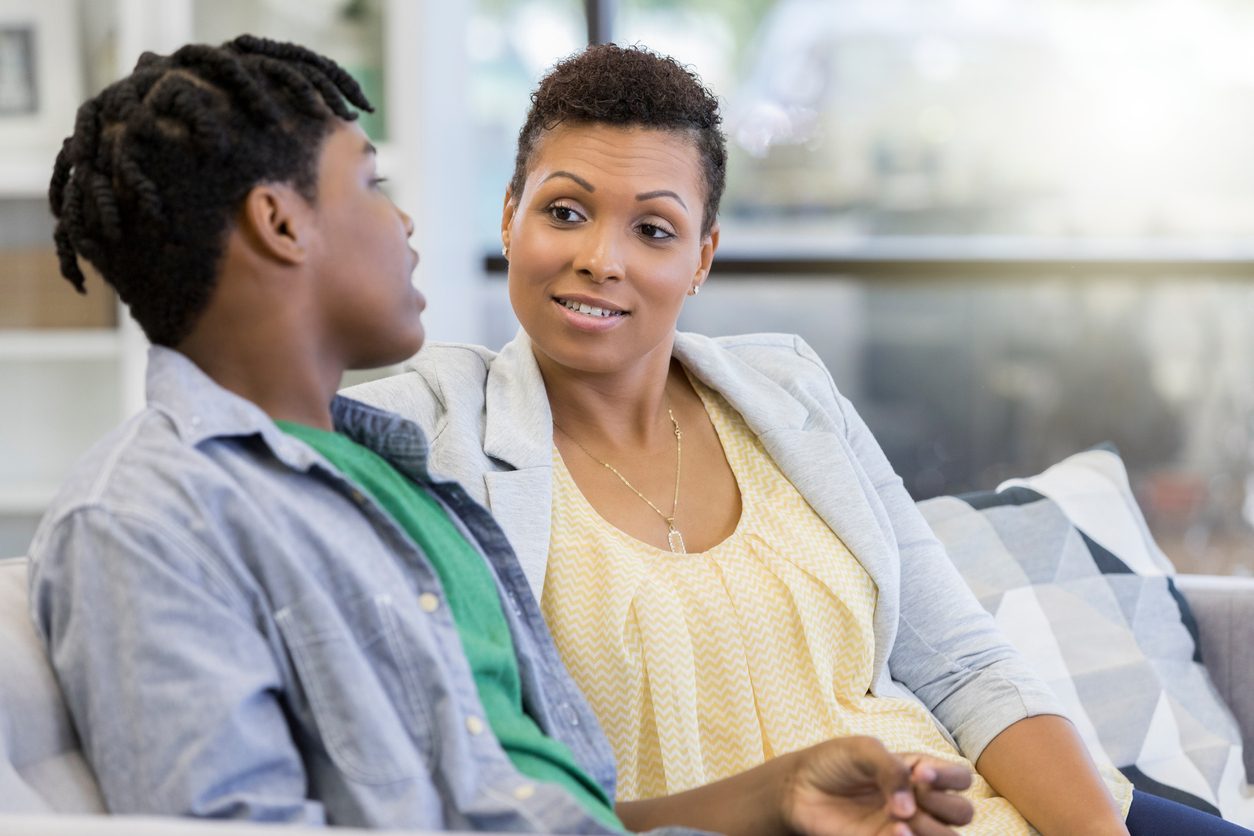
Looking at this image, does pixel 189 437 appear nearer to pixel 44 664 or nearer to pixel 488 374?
pixel 44 664

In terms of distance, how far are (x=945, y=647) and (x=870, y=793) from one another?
54 centimetres

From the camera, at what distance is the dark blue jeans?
4.49 ft

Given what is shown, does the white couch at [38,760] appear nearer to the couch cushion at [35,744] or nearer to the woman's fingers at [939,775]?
the couch cushion at [35,744]

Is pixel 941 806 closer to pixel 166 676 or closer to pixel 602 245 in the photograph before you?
pixel 166 676

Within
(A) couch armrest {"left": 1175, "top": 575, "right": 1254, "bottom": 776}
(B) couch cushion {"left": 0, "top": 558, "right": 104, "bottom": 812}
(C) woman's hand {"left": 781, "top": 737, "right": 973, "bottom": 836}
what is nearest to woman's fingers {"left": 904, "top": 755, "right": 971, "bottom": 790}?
(C) woman's hand {"left": 781, "top": 737, "right": 973, "bottom": 836}

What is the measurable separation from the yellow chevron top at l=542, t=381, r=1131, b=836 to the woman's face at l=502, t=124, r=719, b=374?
0.14 metres

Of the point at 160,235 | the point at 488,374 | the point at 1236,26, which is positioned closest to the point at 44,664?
the point at 160,235

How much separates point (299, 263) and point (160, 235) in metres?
0.10

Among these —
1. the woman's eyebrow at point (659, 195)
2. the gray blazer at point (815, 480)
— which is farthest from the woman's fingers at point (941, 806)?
the woman's eyebrow at point (659, 195)

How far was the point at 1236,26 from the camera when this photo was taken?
3.27m

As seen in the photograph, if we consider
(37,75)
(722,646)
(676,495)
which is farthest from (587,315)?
(37,75)

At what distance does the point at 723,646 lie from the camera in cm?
135

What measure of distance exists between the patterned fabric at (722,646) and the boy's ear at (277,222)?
0.49m

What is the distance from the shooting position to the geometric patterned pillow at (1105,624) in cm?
170
